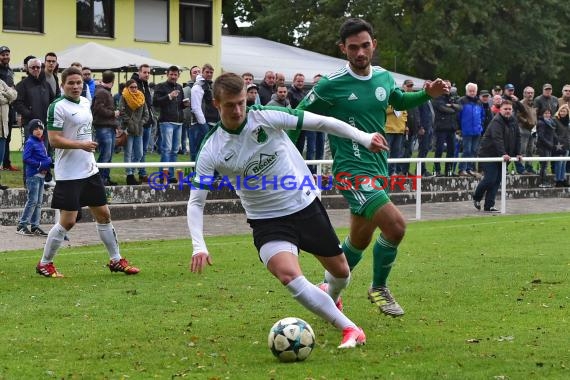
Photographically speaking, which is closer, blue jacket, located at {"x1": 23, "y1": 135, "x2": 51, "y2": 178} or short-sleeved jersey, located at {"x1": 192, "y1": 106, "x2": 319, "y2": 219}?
short-sleeved jersey, located at {"x1": 192, "y1": 106, "x2": 319, "y2": 219}

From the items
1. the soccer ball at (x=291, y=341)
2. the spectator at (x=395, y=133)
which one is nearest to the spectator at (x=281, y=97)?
the spectator at (x=395, y=133)

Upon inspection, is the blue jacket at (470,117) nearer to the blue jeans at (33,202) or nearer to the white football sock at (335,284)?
the blue jeans at (33,202)

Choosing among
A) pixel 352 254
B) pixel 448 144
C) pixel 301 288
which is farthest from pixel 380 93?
pixel 448 144

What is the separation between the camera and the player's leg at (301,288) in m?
7.71

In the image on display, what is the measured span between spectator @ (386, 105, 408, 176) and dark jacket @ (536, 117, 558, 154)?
4.46 metres

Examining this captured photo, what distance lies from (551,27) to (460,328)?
40.4 metres

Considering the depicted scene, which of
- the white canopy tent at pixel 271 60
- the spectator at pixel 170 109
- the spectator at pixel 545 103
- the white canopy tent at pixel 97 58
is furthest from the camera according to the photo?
the white canopy tent at pixel 271 60

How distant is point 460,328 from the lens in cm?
866

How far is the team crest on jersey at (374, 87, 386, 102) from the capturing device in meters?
9.34

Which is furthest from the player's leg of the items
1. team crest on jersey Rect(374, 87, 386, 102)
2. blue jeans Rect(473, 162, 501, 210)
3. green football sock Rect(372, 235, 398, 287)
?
blue jeans Rect(473, 162, 501, 210)

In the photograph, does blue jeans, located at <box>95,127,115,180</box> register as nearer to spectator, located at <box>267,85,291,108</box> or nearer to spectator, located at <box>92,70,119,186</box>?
Result: spectator, located at <box>92,70,119,186</box>

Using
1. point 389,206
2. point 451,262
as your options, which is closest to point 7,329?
point 389,206

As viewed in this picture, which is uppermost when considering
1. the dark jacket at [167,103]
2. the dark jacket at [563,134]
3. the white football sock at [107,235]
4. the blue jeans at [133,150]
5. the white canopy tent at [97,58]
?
the white canopy tent at [97,58]

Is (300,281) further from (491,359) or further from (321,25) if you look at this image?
(321,25)
